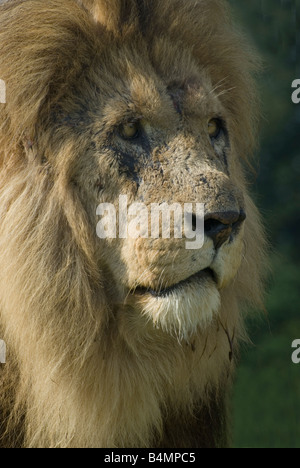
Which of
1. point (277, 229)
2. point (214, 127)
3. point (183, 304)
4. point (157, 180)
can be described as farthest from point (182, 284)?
point (277, 229)

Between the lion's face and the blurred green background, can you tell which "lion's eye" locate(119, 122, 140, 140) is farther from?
the blurred green background

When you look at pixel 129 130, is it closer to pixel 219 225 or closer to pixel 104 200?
pixel 104 200

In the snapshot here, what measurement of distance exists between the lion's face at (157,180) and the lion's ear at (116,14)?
0.10 m

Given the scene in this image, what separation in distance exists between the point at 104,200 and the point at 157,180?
8.0 inches

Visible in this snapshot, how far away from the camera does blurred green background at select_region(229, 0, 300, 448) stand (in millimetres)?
6672

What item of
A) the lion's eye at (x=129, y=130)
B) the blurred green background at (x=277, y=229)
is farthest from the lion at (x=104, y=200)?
the blurred green background at (x=277, y=229)

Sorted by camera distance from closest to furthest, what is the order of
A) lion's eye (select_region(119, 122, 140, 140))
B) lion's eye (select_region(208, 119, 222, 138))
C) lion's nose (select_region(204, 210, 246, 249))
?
lion's nose (select_region(204, 210, 246, 249)), lion's eye (select_region(119, 122, 140, 140)), lion's eye (select_region(208, 119, 222, 138))

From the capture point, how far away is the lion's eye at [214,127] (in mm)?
2868

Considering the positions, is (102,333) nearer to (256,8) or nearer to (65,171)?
(65,171)

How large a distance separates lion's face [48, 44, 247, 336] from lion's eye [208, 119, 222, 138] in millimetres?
49

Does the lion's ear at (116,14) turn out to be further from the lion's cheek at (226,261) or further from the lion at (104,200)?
the lion's cheek at (226,261)

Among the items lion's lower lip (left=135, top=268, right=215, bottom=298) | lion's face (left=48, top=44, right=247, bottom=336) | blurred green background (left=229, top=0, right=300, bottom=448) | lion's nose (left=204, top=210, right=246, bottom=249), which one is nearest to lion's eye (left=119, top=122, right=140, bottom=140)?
lion's face (left=48, top=44, right=247, bottom=336)

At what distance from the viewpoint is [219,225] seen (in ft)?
8.17

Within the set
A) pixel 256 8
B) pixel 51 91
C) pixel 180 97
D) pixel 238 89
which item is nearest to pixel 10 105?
pixel 51 91
